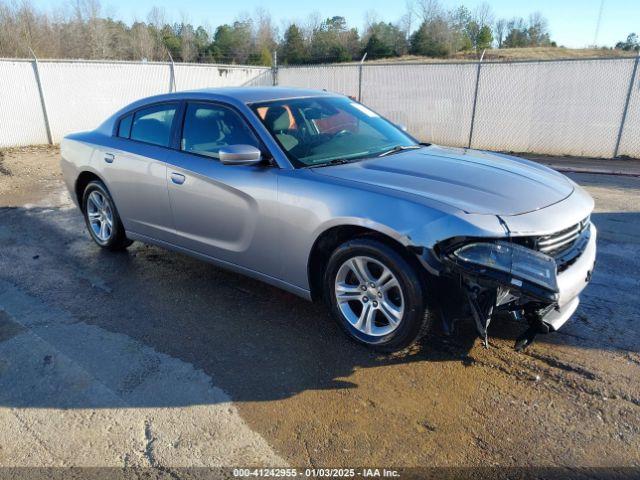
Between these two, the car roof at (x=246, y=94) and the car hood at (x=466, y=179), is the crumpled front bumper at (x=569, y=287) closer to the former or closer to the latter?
the car hood at (x=466, y=179)

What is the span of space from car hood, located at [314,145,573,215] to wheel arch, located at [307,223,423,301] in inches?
12.0

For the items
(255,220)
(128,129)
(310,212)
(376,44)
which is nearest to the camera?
(310,212)

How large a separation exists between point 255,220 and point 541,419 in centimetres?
224

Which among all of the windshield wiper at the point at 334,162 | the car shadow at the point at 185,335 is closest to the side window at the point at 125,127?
the car shadow at the point at 185,335

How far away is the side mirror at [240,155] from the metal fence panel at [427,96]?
427 inches

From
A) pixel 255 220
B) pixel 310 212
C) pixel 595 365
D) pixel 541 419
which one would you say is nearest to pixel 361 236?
pixel 310 212

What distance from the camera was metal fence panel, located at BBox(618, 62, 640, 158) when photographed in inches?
442

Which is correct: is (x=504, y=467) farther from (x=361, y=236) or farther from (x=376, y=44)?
(x=376, y=44)

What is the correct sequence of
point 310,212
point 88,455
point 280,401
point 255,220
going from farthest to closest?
point 255,220 < point 310,212 < point 280,401 < point 88,455

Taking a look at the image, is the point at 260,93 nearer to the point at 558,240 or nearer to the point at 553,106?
the point at 558,240

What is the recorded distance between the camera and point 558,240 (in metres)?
3.02

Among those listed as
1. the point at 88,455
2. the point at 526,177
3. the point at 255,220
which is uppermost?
the point at 526,177

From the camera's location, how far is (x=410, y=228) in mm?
2945

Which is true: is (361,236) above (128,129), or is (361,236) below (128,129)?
below
